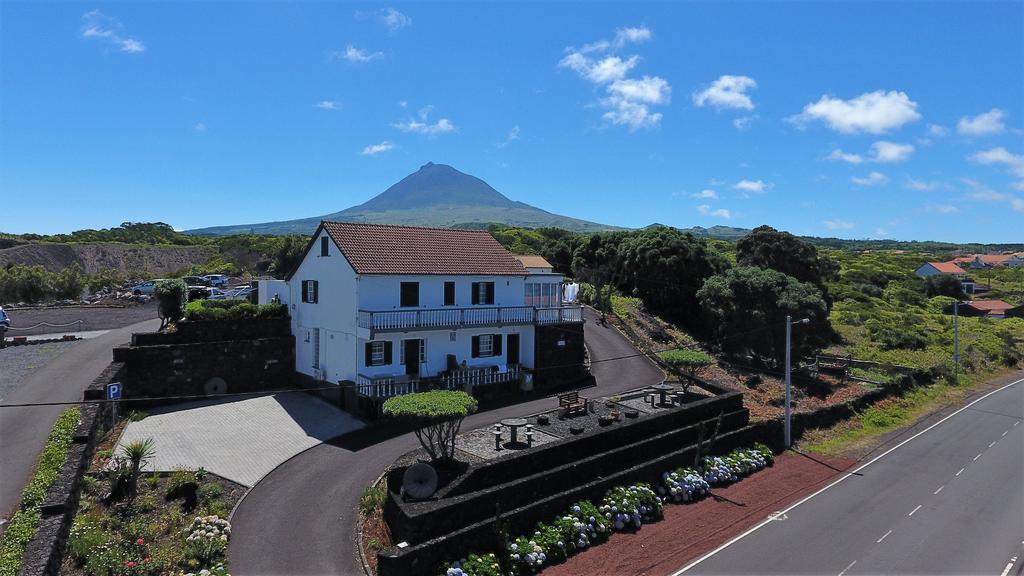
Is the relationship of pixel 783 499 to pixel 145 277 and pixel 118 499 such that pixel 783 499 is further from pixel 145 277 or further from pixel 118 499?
pixel 145 277

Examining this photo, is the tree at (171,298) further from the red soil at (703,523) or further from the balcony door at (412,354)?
the red soil at (703,523)

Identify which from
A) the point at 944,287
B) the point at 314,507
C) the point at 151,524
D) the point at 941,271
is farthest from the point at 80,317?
the point at 941,271

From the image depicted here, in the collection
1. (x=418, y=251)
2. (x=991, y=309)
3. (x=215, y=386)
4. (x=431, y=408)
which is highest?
(x=418, y=251)

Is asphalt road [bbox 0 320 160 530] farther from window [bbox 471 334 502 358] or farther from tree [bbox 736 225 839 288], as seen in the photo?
tree [bbox 736 225 839 288]

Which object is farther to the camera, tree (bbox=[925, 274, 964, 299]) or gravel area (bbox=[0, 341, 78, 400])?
tree (bbox=[925, 274, 964, 299])

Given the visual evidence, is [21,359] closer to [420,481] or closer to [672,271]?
[420,481]

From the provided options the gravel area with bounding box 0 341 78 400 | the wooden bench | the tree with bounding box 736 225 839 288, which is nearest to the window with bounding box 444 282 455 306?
the wooden bench
